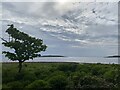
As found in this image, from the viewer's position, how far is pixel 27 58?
75.0 feet

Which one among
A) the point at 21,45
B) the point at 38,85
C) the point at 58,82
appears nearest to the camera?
the point at 38,85

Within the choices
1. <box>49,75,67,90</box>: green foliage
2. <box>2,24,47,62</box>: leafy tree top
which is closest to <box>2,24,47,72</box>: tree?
<box>2,24,47,62</box>: leafy tree top

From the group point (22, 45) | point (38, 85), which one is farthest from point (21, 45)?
point (38, 85)

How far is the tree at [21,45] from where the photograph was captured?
72.7 ft

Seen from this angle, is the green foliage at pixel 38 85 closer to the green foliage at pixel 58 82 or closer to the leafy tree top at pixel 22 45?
the green foliage at pixel 58 82

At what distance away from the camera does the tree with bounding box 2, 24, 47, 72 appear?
72.7 feet

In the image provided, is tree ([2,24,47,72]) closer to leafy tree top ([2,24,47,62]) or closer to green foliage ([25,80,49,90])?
leafy tree top ([2,24,47,62])

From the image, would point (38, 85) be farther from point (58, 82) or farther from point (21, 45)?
point (21, 45)

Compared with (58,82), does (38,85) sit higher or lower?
lower

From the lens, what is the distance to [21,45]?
22188 millimetres

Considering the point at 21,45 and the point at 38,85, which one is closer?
the point at 38,85

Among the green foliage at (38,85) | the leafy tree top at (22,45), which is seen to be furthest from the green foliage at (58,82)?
the leafy tree top at (22,45)

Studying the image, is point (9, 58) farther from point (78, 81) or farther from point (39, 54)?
point (78, 81)

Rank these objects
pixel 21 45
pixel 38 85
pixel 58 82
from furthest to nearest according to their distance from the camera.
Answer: pixel 21 45 < pixel 58 82 < pixel 38 85
